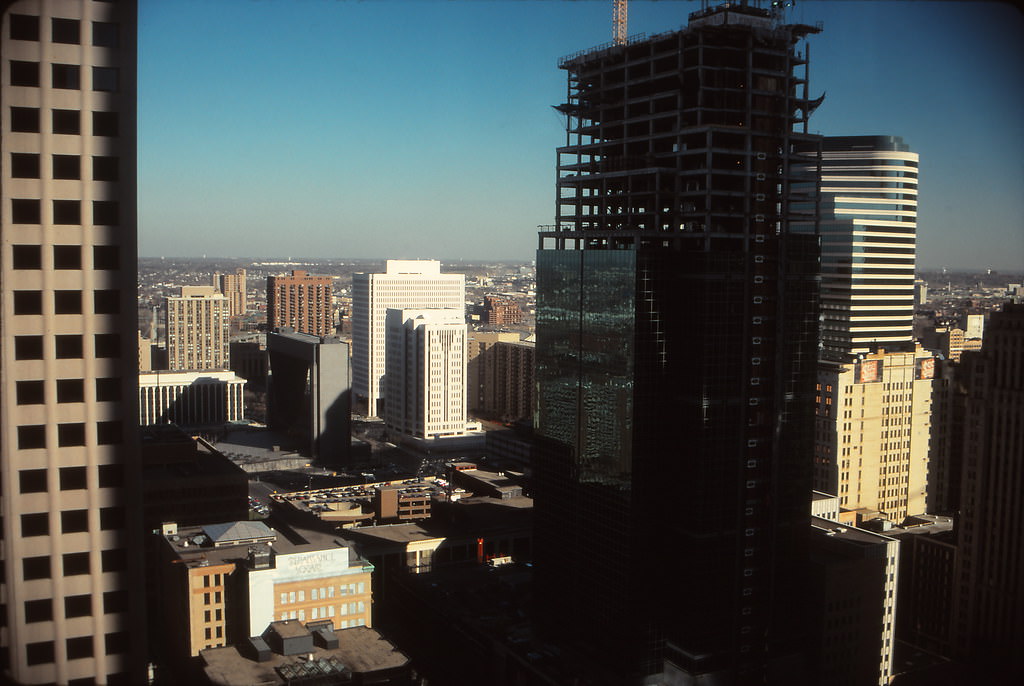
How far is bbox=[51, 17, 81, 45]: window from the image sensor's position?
14.7 ft

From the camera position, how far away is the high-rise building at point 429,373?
26344 millimetres

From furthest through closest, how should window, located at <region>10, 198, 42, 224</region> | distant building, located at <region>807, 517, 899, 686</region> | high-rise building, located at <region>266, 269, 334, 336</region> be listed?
high-rise building, located at <region>266, 269, 334, 336</region> → distant building, located at <region>807, 517, 899, 686</region> → window, located at <region>10, 198, 42, 224</region>

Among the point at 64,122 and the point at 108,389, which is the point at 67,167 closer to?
Result: the point at 64,122

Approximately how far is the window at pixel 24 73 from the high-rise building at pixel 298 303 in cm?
3463

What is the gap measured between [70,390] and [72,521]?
2.12 feet

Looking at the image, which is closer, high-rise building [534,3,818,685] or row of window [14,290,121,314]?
row of window [14,290,121,314]

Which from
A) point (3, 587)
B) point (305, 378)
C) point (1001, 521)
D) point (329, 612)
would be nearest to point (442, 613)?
point (329, 612)

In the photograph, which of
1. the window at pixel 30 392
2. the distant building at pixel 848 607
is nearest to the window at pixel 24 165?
the window at pixel 30 392

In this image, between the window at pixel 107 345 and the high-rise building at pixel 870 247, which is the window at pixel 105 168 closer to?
the window at pixel 107 345

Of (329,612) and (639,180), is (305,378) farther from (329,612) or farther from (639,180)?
(639,180)

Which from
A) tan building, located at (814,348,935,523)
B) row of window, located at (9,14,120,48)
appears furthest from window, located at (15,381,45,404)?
tan building, located at (814,348,935,523)

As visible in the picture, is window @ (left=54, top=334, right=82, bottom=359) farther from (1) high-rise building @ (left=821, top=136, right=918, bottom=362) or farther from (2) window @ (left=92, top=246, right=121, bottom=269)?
(1) high-rise building @ (left=821, top=136, right=918, bottom=362)

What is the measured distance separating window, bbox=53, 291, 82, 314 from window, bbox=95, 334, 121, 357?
16 cm

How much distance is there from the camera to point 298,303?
3912 cm
